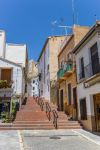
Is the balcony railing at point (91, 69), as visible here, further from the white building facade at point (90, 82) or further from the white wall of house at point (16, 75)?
the white wall of house at point (16, 75)

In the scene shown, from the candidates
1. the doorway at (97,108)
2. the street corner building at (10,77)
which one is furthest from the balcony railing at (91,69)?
the street corner building at (10,77)

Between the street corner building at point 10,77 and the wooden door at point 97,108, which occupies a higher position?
the street corner building at point 10,77

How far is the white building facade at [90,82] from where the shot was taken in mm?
13977

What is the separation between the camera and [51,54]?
27422 millimetres

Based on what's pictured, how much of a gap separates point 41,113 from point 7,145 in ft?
31.2

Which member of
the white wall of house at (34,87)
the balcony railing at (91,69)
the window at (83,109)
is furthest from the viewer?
the white wall of house at (34,87)

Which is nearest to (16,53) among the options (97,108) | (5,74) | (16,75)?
(5,74)

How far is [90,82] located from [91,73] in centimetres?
90

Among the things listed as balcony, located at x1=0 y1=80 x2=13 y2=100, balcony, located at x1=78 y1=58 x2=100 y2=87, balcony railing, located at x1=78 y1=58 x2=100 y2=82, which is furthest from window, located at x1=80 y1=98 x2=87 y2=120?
balcony, located at x1=0 y1=80 x2=13 y2=100

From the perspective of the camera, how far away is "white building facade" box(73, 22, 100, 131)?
45.9 ft

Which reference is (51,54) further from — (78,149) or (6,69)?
(78,149)

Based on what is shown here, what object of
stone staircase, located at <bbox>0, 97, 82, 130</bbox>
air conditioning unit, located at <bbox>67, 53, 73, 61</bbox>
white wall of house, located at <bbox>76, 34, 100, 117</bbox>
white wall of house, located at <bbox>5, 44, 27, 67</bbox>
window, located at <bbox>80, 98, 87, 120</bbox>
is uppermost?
white wall of house, located at <bbox>5, 44, 27, 67</bbox>

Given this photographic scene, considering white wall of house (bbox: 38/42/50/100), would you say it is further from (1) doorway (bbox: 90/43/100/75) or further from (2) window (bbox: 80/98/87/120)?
(1) doorway (bbox: 90/43/100/75)

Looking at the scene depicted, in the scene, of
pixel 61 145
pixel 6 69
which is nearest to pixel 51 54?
pixel 6 69
